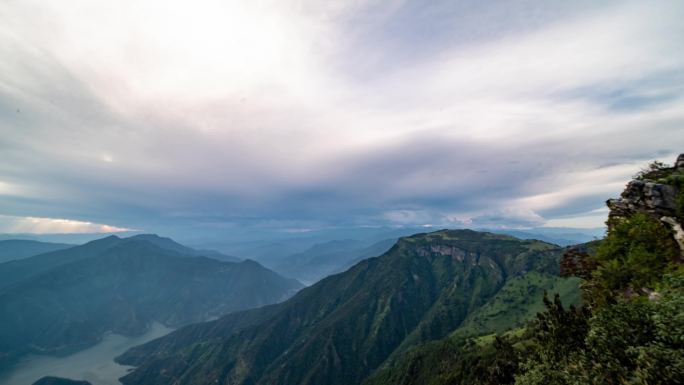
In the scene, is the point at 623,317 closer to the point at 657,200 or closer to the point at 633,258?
the point at 633,258

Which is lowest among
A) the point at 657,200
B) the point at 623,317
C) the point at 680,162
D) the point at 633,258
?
the point at 623,317

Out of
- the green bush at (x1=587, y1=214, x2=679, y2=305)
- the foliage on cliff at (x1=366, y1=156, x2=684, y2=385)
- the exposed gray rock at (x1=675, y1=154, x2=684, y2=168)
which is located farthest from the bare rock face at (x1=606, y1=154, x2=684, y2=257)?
the green bush at (x1=587, y1=214, x2=679, y2=305)

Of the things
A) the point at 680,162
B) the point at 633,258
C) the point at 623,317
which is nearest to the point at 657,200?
the point at 633,258

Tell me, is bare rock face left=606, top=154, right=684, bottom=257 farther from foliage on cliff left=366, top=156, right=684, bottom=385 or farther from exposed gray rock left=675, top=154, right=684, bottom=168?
foliage on cliff left=366, top=156, right=684, bottom=385

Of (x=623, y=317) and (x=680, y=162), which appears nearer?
(x=623, y=317)

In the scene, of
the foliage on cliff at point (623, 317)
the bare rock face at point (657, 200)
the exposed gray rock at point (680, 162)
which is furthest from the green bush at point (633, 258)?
the exposed gray rock at point (680, 162)

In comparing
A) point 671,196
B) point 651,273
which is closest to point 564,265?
point 651,273

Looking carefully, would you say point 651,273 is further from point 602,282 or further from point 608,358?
point 608,358

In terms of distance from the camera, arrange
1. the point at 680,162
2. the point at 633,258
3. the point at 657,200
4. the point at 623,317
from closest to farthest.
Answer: the point at 623,317, the point at 633,258, the point at 657,200, the point at 680,162

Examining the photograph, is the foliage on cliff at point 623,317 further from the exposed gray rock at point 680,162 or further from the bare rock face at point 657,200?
Answer: the exposed gray rock at point 680,162
